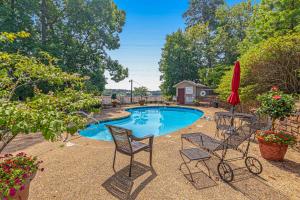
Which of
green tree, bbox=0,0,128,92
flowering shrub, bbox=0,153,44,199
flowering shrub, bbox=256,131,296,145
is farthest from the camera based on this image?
green tree, bbox=0,0,128,92

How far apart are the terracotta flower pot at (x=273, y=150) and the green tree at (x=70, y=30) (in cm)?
1254

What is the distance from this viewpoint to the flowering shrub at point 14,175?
163 cm

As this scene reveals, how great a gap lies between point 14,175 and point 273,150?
516cm

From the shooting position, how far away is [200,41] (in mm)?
23703

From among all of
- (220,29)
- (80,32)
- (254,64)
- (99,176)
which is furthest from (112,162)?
(220,29)

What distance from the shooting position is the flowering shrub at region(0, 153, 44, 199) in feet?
5.34

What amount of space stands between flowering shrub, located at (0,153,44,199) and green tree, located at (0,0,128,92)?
454 inches

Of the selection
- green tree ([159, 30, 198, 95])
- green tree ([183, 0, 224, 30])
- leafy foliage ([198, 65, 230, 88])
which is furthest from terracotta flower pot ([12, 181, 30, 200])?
green tree ([183, 0, 224, 30])

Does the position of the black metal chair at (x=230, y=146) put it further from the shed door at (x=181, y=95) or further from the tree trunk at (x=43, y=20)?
the shed door at (x=181, y=95)

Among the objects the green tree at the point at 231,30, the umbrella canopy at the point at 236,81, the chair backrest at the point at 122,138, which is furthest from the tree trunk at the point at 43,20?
the green tree at the point at 231,30

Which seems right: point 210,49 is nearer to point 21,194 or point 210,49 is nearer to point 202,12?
point 202,12

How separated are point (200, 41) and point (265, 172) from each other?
2393cm

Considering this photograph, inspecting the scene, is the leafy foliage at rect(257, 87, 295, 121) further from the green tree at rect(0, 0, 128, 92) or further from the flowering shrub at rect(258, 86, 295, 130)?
the green tree at rect(0, 0, 128, 92)

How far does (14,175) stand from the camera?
70.7 inches
